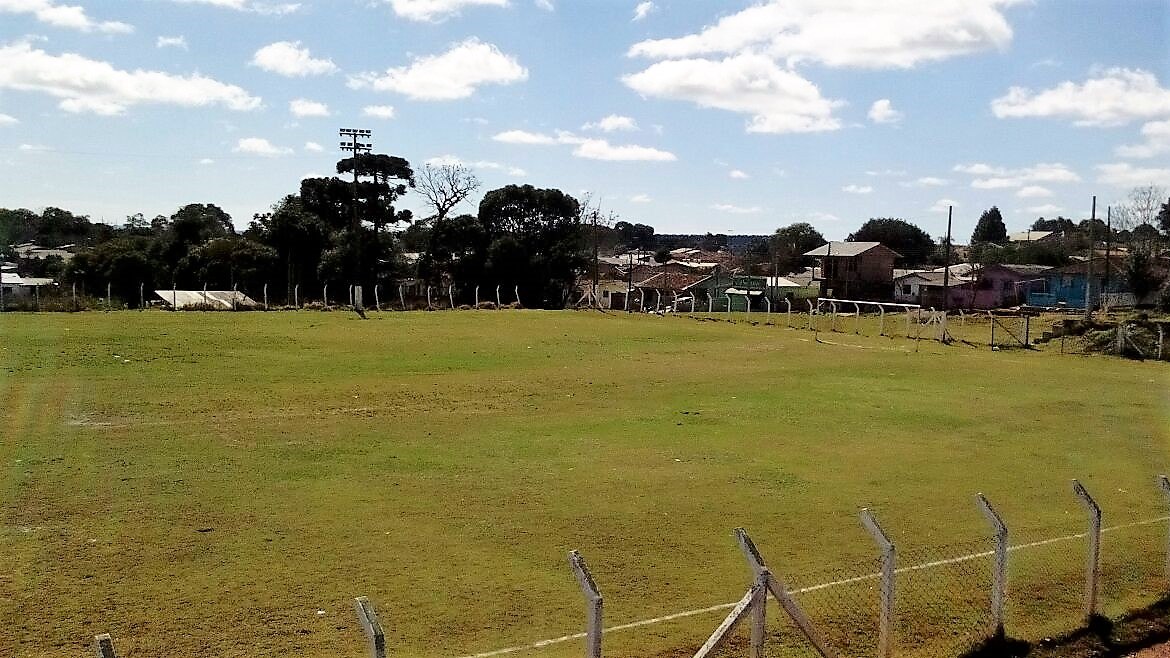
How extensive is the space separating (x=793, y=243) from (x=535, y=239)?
47.2 metres

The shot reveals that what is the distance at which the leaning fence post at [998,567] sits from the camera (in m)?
8.01

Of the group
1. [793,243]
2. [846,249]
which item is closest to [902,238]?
[793,243]

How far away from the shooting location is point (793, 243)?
338ft

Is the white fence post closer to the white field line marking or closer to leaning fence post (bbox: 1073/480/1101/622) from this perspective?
the white field line marking

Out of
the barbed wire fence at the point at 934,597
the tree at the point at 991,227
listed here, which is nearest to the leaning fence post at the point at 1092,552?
the barbed wire fence at the point at 934,597

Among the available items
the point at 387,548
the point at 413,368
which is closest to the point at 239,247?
the point at 413,368

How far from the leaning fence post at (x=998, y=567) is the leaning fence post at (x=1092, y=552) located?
1034 millimetres

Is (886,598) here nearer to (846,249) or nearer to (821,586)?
(821,586)

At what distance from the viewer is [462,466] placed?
48.9 feet

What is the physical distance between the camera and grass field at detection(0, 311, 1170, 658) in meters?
9.00

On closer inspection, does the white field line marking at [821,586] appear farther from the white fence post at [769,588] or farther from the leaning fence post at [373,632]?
the leaning fence post at [373,632]

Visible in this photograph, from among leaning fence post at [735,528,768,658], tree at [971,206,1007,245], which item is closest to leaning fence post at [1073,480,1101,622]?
leaning fence post at [735,528,768,658]

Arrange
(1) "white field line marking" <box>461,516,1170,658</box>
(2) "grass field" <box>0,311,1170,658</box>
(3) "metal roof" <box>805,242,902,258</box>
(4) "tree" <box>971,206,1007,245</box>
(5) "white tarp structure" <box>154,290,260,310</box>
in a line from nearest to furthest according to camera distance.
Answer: (1) "white field line marking" <box>461,516,1170,658</box> < (2) "grass field" <box>0,311,1170,658</box> < (5) "white tarp structure" <box>154,290,260,310</box> < (3) "metal roof" <box>805,242,902,258</box> < (4) "tree" <box>971,206,1007,245</box>

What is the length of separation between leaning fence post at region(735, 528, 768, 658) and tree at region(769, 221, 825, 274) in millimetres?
88188
